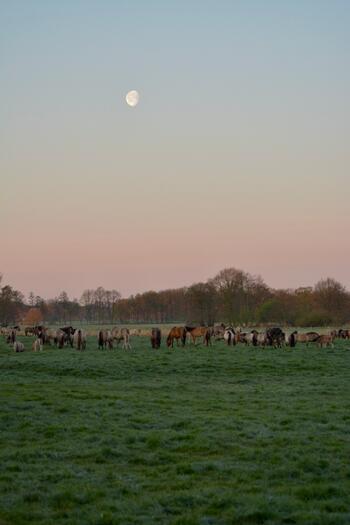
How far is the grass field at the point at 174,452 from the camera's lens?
796cm

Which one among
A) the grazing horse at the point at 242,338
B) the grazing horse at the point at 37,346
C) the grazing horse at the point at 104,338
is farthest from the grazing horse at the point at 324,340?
the grazing horse at the point at 37,346

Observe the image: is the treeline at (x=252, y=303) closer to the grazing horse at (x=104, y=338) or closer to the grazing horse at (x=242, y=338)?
the grazing horse at (x=242, y=338)

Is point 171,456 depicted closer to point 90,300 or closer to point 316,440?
point 316,440

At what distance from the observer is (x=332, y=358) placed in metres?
32.8

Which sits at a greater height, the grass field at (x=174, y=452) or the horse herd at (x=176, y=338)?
the horse herd at (x=176, y=338)

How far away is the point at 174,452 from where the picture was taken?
11320 millimetres

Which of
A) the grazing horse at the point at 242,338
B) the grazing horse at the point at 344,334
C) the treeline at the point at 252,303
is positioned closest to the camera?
A: the grazing horse at the point at 242,338

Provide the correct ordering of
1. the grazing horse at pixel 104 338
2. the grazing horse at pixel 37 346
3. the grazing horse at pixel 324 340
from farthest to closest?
the grazing horse at pixel 324 340 → the grazing horse at pixel 104 338 → the grazing horse at pixel 37 346

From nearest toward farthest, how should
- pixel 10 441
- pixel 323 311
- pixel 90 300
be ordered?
pixel 10 441, pixel 323 311, pixel 90 300

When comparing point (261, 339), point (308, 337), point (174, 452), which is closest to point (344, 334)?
point (308, 337)

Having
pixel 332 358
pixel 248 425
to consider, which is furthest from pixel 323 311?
pixel 248 425

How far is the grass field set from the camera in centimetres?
796

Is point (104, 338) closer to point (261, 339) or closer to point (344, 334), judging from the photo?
point (261, 339)

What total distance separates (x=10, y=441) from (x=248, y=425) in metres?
5.37
